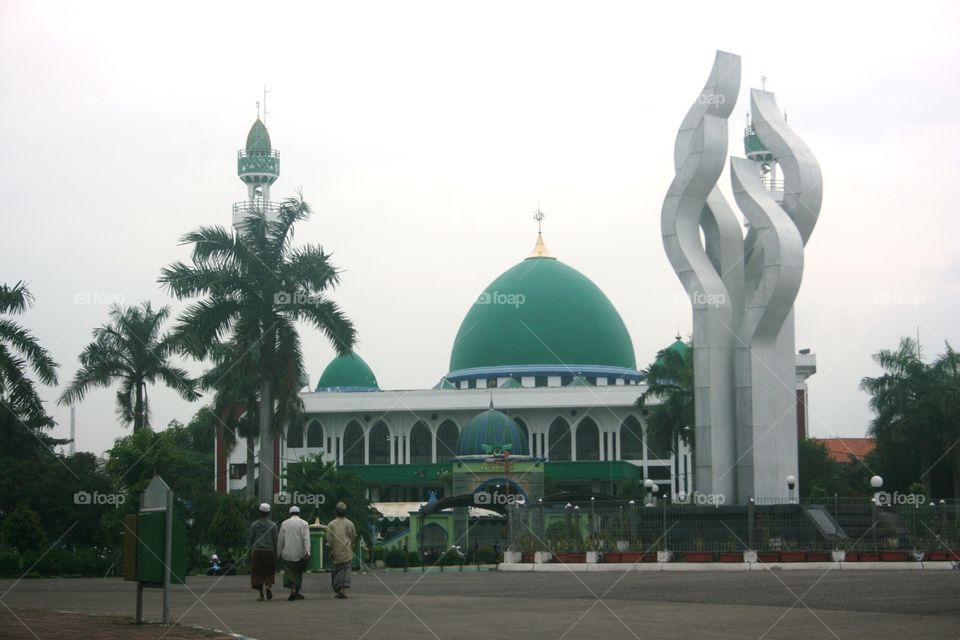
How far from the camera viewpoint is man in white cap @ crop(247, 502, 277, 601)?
15.3 meters

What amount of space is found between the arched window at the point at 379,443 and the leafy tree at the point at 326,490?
33226 millimetres

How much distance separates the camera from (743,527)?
28094 millimetres

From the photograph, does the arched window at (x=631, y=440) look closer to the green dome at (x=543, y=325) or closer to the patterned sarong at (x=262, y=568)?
the green dome at (x=543, y=325)

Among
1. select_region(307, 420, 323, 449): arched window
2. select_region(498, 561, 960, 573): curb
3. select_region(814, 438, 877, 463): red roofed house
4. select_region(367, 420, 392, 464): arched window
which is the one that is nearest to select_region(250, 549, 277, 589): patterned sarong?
select_region(498, 561, 960, 573): curb

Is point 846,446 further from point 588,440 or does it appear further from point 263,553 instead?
point 263,553

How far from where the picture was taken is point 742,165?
3331cm

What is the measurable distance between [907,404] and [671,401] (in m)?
9.23

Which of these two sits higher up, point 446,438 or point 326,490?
point 446,438

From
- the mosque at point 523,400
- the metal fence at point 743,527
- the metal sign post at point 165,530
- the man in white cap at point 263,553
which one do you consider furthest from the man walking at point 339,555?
the mosque at point 523,400

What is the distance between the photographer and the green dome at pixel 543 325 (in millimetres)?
71438

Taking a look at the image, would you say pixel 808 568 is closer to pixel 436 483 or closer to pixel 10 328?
pixel 10 328

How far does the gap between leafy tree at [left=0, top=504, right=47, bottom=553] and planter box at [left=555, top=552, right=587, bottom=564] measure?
34.6 ft

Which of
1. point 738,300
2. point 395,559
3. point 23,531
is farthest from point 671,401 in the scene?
point 23,531

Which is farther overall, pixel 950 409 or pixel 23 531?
pixel 950 409
